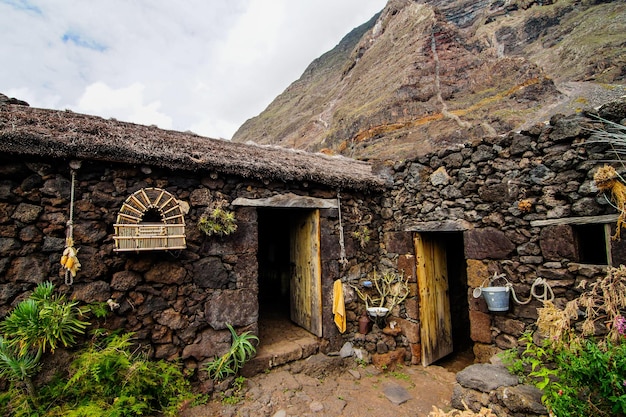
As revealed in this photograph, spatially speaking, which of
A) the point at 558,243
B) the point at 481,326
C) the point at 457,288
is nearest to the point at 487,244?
the point at 558,243

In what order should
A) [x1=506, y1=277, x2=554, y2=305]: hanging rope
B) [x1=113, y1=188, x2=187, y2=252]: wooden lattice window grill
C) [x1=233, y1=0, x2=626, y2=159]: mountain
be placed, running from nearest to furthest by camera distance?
[x1=113, y1=188, x2=187, y2=252]: wooden lattice window grill
[x1=506, y1=277, x2=554, y2=305]: hanging rope
[x1=233, y1=0, x2=626, y2=159]: mountain

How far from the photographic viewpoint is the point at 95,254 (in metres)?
3.24

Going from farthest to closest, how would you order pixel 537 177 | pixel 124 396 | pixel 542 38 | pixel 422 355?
1. pixel 542 38
2. pixel 422 355
3. pixel 537 177
4. pixel 124 396

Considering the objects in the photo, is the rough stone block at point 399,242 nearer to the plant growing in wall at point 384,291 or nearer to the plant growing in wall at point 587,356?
the plant growing in wall at point 384,291

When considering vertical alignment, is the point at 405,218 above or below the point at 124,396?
above

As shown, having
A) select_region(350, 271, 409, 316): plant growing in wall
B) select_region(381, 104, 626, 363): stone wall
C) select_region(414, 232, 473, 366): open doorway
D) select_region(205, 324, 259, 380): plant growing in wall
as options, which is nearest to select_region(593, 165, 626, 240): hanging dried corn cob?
select_region(381, 104, 626, 363): stone wall

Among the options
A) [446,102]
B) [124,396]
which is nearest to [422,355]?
[124,396]

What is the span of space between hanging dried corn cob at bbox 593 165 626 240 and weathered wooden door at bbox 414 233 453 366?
8.15 ft

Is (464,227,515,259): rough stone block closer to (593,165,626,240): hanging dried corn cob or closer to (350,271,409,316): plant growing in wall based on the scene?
(593,165,626,240): hanging dried corn cob

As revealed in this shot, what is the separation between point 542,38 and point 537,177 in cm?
2897

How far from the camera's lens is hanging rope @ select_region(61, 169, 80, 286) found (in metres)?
2.96

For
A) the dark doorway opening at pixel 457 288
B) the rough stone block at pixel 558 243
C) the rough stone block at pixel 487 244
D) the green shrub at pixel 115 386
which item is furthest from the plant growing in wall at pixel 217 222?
the dark doorway opening at pixel 457 288

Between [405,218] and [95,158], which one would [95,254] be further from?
[405,218]

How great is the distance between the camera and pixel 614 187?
9.73ft
